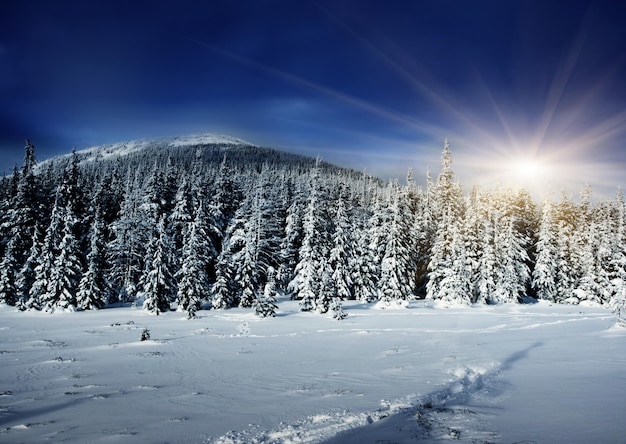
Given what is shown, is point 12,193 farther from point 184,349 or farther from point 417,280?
point 417,280

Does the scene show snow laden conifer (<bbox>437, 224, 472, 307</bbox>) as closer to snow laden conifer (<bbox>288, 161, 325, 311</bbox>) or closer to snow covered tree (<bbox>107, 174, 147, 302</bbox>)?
snow laden conifer (<bbox>288, 161, 325, 311</bbox>)

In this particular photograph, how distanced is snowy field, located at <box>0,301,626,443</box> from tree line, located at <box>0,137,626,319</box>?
12.9 metres

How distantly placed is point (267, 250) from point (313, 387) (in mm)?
36555

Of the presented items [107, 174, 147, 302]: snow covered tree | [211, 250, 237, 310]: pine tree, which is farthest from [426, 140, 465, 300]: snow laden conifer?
[107, 174, 147, 302]: snow covered tree

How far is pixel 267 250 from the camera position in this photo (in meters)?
48.7

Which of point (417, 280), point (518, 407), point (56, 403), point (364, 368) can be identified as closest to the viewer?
point (518, 407)

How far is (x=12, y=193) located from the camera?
55.0m

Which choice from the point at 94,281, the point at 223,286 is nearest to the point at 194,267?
the point at 223,286

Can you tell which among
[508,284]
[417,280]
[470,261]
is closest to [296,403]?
[470,261]

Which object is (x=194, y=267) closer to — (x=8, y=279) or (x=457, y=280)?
(x=8, y=279)

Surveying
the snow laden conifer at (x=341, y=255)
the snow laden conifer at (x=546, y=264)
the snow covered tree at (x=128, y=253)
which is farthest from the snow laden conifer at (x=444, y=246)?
the snow covered tree at (x=128, y=253)

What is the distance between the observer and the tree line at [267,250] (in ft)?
135

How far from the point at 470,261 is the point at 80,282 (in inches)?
1794

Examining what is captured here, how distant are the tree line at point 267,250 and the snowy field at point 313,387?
509 inches
